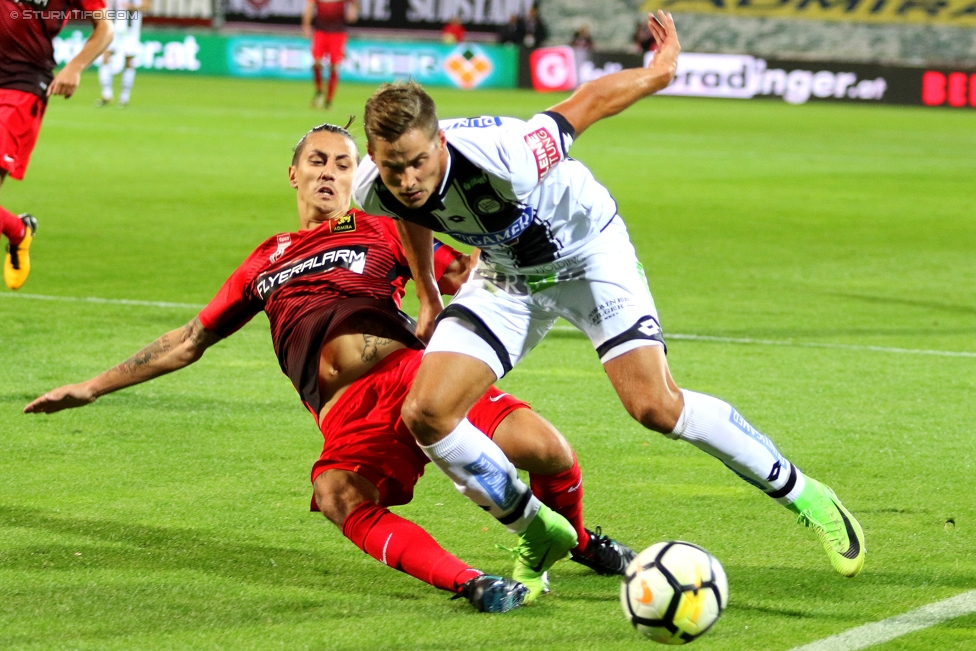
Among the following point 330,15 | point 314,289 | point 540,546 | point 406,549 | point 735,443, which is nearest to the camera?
point 406,549

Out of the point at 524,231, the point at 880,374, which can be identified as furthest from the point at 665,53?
the point at 880,374

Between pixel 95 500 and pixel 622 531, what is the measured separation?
5.87ft

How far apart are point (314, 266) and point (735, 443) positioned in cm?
142

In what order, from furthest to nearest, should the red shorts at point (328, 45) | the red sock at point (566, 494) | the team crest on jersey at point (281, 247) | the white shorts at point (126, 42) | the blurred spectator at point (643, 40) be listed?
the blurred spectator at point (643, 40) → the red shorts at point (328, 45) → the white shorts at point (126, 42) → the team crest on jersey at point (281, 247) → the red sock at point (566, 494)

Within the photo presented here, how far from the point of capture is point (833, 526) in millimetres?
4312

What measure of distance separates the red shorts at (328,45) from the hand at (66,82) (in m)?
19.3

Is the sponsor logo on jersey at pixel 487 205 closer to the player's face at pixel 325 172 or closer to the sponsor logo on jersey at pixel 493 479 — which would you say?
the sponsor logo on jersey at pixel 493 479

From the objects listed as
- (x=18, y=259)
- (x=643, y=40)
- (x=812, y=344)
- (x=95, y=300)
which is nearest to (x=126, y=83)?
(x=643, y=40)

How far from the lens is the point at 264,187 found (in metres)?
15.8

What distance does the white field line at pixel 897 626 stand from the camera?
376 centimetres

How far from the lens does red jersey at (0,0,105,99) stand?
7840 millimetres

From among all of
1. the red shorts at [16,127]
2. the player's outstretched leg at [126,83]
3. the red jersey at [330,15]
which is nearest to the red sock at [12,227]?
the red shorts at [16,127]

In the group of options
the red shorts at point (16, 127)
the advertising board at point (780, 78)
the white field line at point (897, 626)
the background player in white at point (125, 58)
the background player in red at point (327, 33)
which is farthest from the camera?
the advertising board at point (780, 78)

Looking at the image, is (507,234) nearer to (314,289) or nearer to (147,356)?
(314,289)
